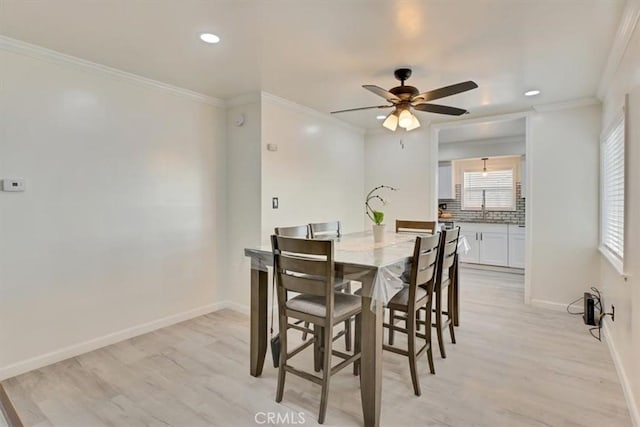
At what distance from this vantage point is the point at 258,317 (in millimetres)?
2389

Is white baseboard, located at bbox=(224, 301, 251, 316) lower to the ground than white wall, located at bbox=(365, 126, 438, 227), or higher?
lower

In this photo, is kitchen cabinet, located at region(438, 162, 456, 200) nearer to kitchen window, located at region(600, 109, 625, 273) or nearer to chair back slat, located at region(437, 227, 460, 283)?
kitchen window, located at region(600, 109, 625, 273)

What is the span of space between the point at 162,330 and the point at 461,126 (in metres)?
4.28

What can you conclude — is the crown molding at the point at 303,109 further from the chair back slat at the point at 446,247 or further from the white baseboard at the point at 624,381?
the white baseboard at the point at 624,381

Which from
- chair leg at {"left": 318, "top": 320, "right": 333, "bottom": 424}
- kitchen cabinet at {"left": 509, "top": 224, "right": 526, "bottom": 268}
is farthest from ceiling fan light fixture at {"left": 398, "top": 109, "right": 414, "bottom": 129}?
kitchen cabinet at {"left": 509, "top": 224, "right": 526, "bottom": 268}

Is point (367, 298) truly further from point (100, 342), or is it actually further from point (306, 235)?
point (100, 342)

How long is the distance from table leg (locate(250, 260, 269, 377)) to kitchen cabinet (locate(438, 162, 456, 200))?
5468 mm

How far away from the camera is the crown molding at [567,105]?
142 inches

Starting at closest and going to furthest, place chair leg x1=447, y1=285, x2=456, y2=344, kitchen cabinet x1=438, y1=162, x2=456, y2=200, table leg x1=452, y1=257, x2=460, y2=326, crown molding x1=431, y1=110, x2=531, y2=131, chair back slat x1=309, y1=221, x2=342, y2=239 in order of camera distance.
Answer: chair leg x1=447, y1=285, x2=456, y2=344, chair back slat x1=309, y1=221, x2=342, y2=239, table leg x1=452, y1=257, x2=460, y2=326, crown molding x1=431, y1=110, x2=531, y2=131, kitchen cabinet x1=438, y1=162, x2=456, y2=200

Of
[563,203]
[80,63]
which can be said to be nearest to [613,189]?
[563,203]

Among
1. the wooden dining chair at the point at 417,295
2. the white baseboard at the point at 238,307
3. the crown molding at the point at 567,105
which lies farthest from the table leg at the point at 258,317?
the crown molding at the point at 567,105
